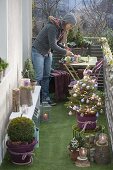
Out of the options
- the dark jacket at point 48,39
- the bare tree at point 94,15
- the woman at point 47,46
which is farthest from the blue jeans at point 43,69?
the bare tree at point 94,15

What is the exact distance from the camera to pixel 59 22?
8.45 meters

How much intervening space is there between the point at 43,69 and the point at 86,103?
242 centimetres

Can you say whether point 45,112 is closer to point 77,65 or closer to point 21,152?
point 77,65

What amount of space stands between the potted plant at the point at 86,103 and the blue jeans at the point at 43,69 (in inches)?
81.7

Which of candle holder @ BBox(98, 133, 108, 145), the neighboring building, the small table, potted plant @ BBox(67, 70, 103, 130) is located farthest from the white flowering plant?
the small table

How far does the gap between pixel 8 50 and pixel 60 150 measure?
1.53 meters

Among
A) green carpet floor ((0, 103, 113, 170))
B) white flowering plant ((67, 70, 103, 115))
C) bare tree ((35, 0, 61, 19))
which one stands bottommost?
green carpet floor ((0, 103, 113, 170))

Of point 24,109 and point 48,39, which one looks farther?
point 48,39

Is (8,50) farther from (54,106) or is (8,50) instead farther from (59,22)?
(54,106)

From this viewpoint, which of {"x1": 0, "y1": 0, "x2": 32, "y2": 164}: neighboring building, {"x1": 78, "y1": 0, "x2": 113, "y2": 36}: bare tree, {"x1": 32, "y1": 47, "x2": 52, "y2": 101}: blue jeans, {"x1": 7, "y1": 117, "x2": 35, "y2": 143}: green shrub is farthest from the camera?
{"x1": 78, "y1": 0, "x2": 113, "y2": 36}: bare tree

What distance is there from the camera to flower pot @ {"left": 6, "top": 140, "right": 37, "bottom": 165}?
5.84 m

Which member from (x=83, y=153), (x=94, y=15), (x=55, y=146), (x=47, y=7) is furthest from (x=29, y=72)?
(x=94, y=15)

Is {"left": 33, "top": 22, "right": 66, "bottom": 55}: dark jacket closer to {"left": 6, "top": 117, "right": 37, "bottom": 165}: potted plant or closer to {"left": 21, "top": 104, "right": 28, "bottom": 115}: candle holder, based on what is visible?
{"left": 21, "top": 104, "right": 28, "bottom": 115}: candle holder

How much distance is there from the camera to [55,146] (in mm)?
6699
